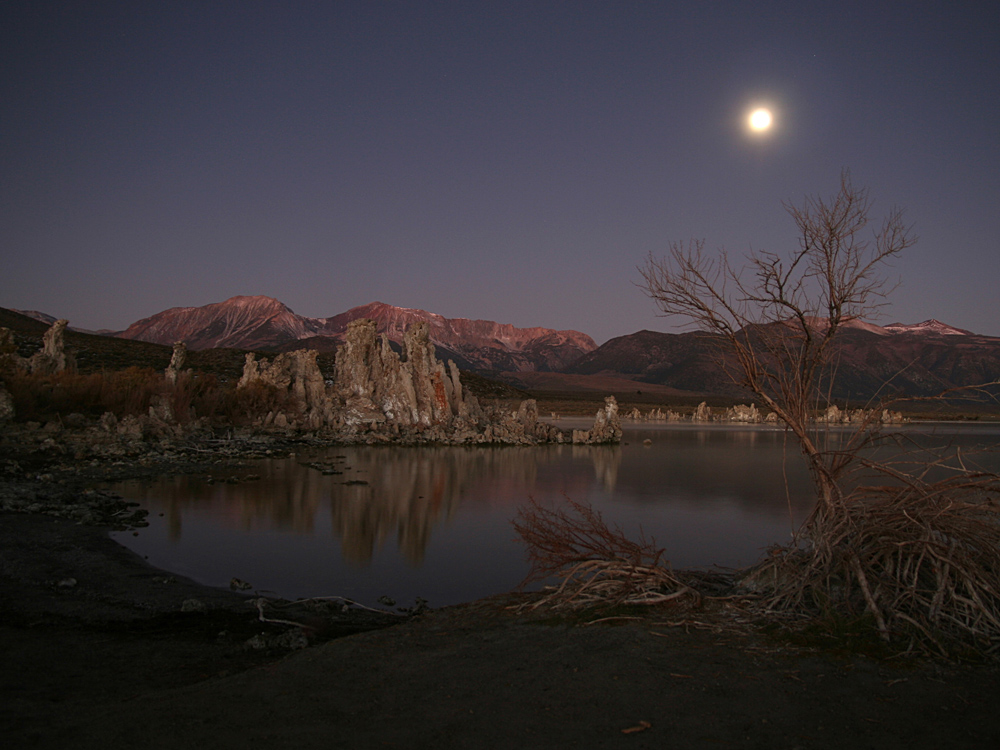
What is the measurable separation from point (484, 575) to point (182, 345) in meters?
30.5

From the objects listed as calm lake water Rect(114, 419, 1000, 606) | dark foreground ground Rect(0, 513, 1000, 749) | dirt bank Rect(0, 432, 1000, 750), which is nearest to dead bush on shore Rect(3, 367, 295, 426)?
calm lake water Rect(114, 419, 1000, 606)

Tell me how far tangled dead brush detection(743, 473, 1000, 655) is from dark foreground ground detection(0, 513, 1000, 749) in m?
0.47

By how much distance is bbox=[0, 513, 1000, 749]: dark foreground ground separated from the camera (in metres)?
3.58

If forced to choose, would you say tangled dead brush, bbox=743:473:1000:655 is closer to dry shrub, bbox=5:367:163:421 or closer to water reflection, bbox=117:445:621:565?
water reflection, bbox=117:445:621:565

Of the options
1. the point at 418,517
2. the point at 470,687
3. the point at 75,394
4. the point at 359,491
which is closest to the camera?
the point at 470,687

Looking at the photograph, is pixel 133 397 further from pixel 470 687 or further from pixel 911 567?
pixel 911 567

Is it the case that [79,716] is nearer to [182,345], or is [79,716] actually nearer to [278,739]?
[278,739]

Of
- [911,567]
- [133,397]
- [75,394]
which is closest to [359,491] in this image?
[911,567]

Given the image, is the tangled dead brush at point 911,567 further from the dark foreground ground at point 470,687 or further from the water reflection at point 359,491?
the water reflection at point 359,491

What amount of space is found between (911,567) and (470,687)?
3859mm

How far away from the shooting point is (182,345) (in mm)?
34156

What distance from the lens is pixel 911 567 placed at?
17.3ft

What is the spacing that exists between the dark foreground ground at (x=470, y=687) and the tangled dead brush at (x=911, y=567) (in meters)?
0.47

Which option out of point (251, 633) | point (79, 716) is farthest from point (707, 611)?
point (79, 716)
